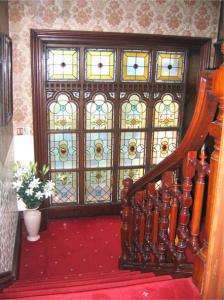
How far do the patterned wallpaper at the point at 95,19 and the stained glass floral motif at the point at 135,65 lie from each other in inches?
13.2

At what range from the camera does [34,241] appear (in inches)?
162

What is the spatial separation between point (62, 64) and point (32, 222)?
6.73 feet

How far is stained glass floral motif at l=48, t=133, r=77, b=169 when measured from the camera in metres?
4.43

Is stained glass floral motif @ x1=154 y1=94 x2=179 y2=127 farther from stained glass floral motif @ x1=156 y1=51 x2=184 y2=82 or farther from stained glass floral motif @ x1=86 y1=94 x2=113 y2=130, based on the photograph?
stained glass floral motif @ x1=86 y1=94 x2=113 y2=130

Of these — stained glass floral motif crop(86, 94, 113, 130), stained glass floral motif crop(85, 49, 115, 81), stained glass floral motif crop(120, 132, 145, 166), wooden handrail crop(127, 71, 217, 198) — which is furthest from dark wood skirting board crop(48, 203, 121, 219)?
wooden handrail crop(127, 71, 217, 198)

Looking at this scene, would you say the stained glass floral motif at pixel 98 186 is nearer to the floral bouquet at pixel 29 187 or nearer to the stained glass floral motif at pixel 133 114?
the stained glass floral motif at pixel 133 114

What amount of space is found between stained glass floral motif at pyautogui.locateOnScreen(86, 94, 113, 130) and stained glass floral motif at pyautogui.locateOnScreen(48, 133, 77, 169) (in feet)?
1.02

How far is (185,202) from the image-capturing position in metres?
1.74

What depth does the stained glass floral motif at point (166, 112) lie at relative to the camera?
461 cm

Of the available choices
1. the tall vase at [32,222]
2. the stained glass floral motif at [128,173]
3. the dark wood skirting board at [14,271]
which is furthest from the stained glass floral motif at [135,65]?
the dark wood skirting board at [14,271]

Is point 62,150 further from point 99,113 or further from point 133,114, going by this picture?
point 133,114

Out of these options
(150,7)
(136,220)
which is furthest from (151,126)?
(136,220)

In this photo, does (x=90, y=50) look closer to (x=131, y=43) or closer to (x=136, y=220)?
(x=131, y=43)

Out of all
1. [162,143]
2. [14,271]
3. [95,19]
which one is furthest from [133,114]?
[14,271]
